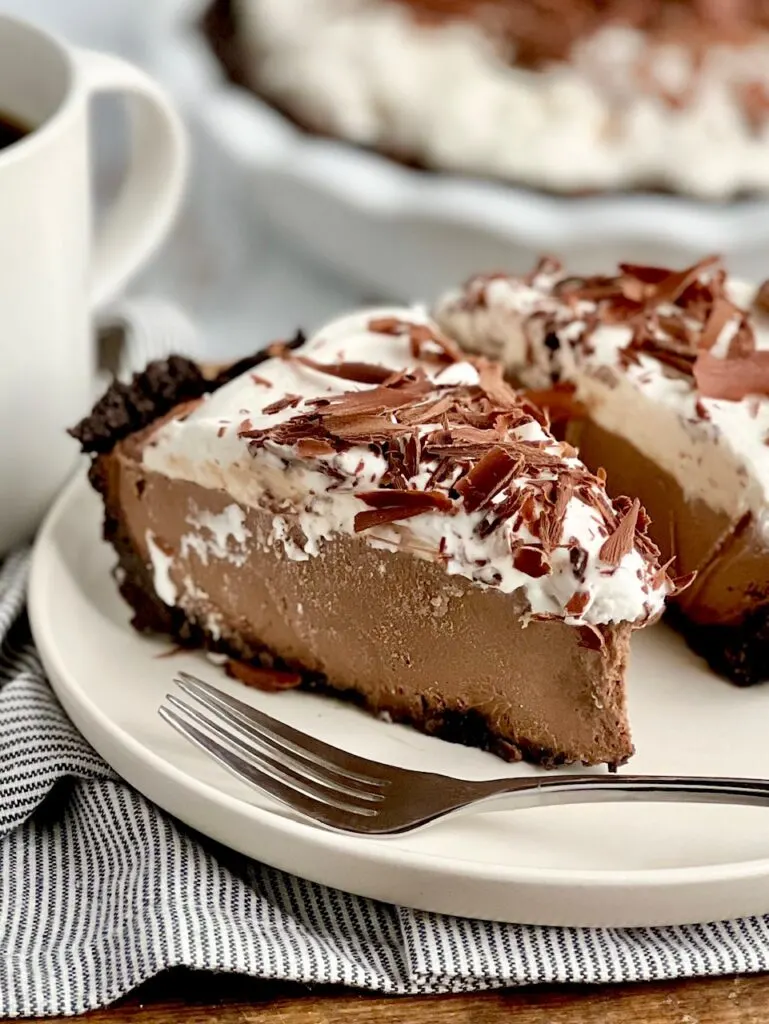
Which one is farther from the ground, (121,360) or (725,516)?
(725,516)

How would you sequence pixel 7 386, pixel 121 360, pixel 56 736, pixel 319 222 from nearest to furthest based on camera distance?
pixel 56 736, pixel 7 386, pixel 121 360, pixel 319 222

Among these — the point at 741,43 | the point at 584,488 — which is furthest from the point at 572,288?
the point at 741,43

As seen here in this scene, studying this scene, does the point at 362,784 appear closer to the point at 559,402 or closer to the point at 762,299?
the point at 559,402

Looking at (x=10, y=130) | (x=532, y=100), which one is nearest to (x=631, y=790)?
(x=10, y=130)

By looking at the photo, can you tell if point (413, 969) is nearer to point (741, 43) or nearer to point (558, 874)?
point (558, 874)

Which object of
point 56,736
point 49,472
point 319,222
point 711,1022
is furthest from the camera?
point 319,222

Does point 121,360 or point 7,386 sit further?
point 121,360
